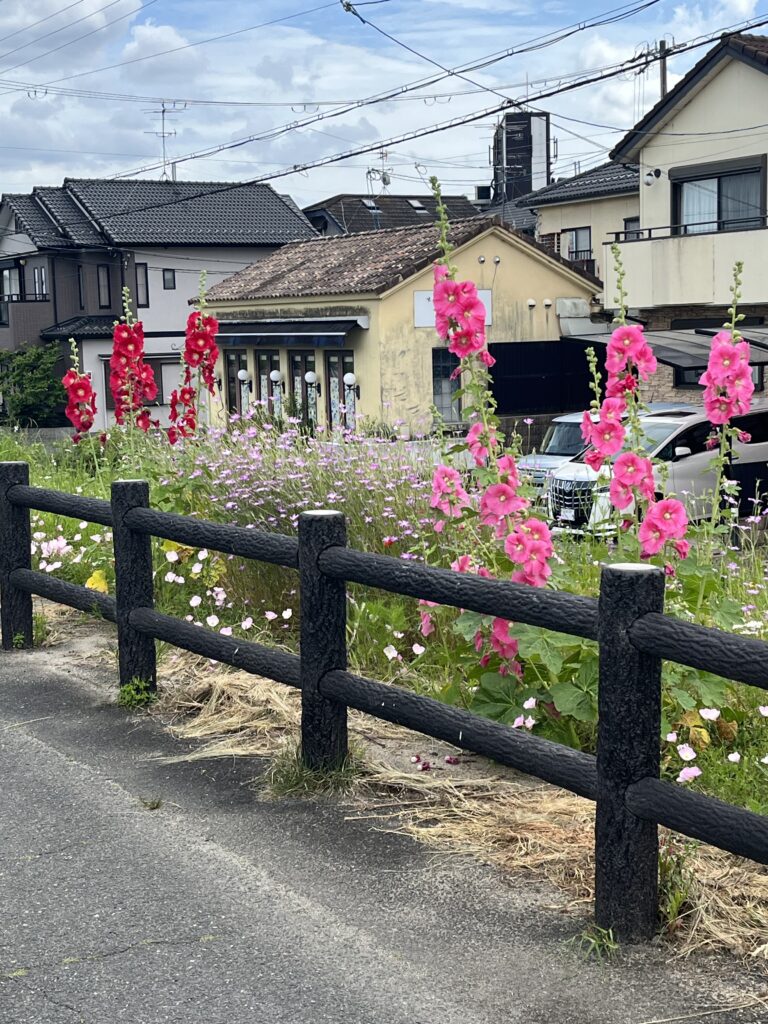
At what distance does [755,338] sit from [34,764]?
20.6 metres

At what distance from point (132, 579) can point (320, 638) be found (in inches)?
60.2

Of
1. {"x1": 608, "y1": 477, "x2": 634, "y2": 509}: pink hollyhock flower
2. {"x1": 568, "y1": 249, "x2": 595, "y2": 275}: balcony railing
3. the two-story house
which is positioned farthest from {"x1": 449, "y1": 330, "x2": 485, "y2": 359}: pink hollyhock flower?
the two-story house

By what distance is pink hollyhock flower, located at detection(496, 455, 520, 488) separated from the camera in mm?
5123

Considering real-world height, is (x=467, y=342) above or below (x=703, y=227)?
below

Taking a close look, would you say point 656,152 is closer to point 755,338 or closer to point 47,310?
point 755,338

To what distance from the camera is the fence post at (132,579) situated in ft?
19.4

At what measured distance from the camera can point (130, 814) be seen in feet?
15.2

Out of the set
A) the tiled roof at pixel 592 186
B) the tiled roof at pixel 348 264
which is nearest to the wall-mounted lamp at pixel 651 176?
the tiled roof at pixel 348 264

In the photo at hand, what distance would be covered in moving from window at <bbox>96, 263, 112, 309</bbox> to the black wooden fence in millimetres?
48847

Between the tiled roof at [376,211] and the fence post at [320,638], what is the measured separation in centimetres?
5082

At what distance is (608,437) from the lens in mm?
5469

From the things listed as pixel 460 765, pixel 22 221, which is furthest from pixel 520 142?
pixel 460 765

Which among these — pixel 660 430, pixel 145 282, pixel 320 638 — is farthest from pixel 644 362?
pixel 145 282

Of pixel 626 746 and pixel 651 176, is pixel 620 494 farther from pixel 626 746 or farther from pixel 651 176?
pixel 651 176
